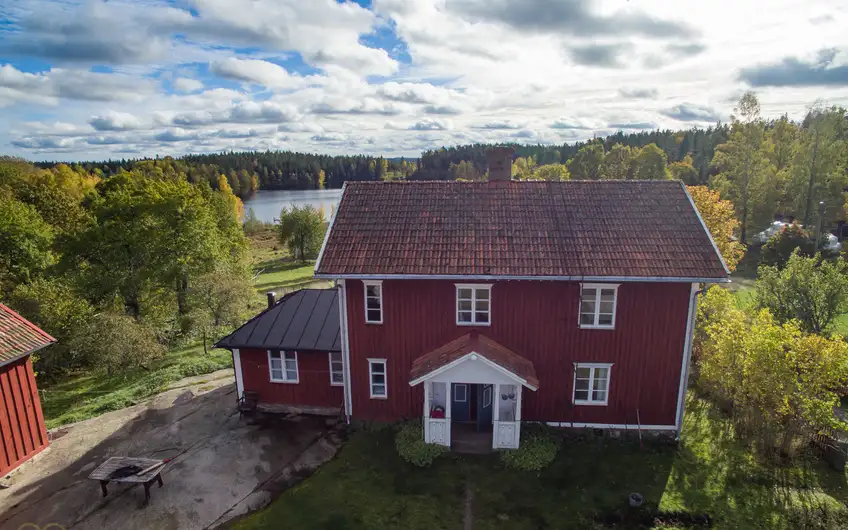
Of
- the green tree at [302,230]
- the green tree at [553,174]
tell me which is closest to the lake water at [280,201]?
the green tree at [302,230]

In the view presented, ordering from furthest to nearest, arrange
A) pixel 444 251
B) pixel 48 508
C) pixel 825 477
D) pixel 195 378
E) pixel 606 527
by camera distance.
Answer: pixel 195 378 < pixel 444 251 < pixel 825 477 < pixel 48 508 < pixel 606 527

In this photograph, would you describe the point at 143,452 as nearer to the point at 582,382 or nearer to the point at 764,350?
the point at 582,382

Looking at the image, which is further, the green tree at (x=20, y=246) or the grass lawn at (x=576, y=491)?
the green tree at (x=20, y=246)

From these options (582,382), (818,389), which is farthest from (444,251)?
(818,389)

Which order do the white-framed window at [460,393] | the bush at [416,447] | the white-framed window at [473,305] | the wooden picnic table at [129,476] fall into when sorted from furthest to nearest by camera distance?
the white-framed window at [460,393] < the white-framed window at [473,305] < the bush at [416,447] < the wooden picnic table at [129,476]

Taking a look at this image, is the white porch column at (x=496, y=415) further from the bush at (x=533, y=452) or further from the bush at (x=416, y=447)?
the bush at (x=416, y=447)

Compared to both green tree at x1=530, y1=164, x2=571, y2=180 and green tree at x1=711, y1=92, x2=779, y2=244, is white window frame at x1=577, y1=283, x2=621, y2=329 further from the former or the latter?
green tree at x1=530, y1=164, x2=571, y2=180
